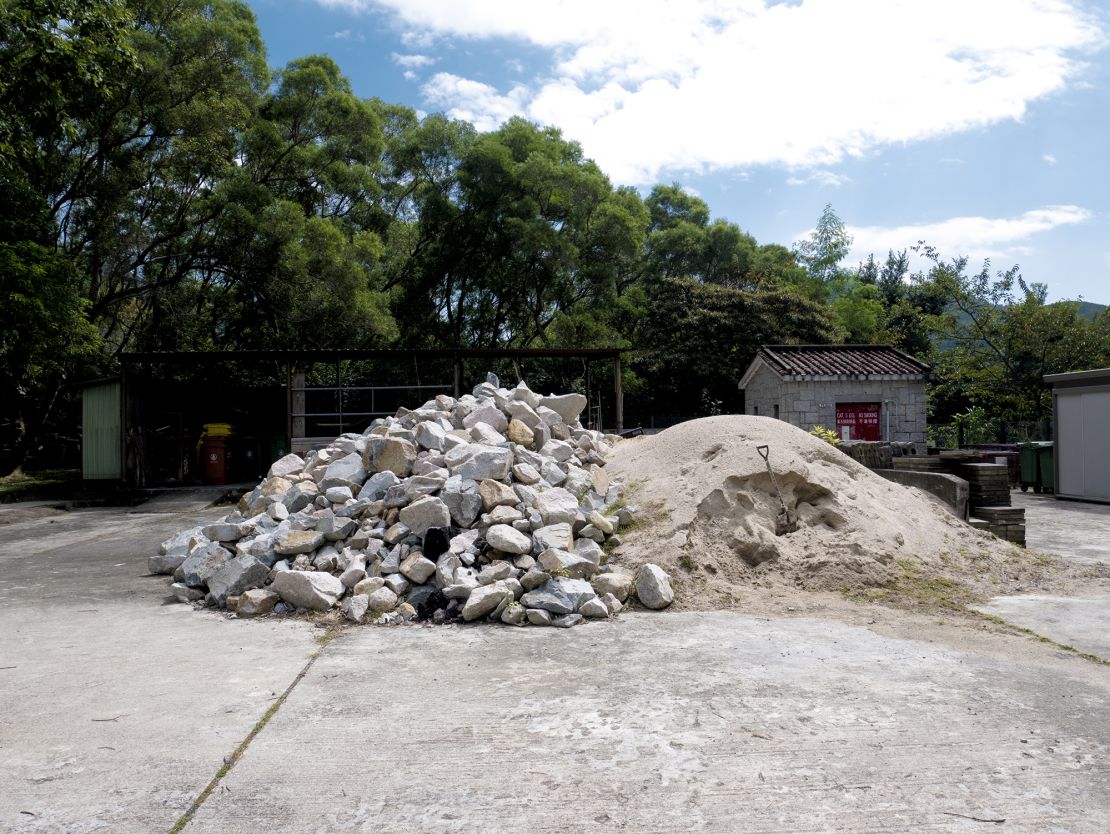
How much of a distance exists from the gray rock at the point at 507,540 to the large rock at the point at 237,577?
1.82m

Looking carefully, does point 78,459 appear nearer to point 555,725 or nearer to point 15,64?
point 15,64

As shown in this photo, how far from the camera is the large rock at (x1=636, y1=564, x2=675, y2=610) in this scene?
5.51 metres

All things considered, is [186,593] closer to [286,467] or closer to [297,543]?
[297,543]

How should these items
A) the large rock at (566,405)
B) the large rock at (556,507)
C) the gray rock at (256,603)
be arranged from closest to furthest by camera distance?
1. the gray rock at (256,603)
2. the large rock at (556,507)
3. the large rock at (566,405)

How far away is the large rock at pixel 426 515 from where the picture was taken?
6191mm

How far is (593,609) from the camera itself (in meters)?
5.29

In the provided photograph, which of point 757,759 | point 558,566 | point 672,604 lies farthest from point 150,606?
point 757,759

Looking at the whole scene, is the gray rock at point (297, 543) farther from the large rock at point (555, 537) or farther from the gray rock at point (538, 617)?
the gray rock at point (538, 617)

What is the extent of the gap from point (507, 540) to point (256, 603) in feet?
6.24

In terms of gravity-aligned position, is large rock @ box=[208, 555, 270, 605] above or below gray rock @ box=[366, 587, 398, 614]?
above

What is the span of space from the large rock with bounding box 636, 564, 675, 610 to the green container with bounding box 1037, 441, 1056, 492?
40.9ft

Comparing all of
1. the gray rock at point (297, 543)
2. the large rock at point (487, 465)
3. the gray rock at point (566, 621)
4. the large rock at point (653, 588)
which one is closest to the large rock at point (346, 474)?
the gray rock at point (297, 543)

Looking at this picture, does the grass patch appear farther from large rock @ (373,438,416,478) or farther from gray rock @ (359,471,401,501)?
gray rock @ (359,471,401,501)

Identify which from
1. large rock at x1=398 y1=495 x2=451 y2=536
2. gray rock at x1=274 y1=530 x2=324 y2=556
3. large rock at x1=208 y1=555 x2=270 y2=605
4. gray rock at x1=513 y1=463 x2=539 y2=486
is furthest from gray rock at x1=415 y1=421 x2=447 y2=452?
large rock at x1=208 y1=555 x2=270 y2=605
